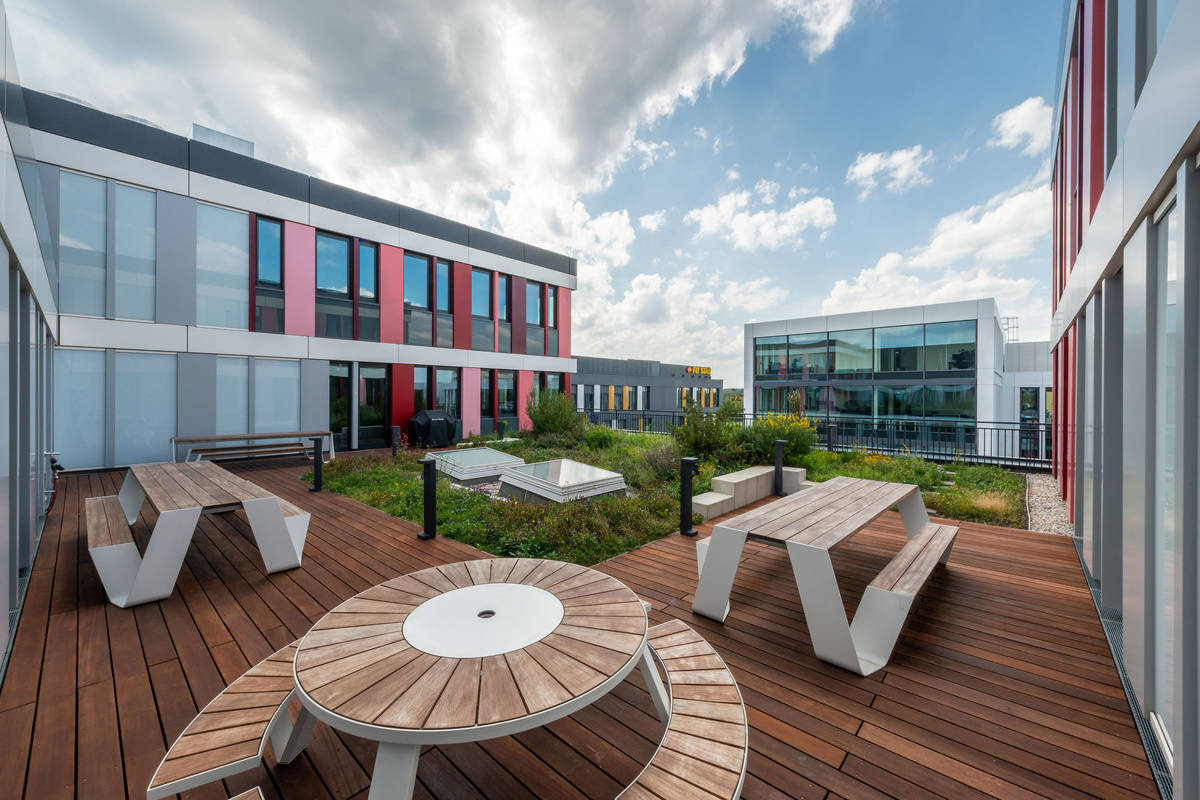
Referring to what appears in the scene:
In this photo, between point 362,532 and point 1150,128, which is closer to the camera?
point 1150,128

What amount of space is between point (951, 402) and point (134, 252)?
28099mm

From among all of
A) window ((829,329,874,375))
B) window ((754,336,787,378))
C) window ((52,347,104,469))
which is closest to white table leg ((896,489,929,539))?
window ((52,347,104,469))

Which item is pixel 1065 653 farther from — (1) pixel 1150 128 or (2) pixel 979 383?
(2) pixel 979 383

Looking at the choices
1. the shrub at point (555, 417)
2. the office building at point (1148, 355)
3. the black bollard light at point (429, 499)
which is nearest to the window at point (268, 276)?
the shrub at point (555, 417)

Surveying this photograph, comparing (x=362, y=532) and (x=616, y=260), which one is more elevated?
(x=616, y=260)

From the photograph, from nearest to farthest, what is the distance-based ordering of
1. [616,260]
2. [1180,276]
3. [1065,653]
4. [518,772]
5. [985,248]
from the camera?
[1180,276] < [518,772] < [1065,653] < [985,248] < [616,260]

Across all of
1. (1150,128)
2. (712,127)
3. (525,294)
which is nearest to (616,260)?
(525,294)

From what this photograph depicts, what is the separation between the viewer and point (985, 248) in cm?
1512

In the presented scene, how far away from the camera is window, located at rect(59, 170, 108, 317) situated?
9.18m

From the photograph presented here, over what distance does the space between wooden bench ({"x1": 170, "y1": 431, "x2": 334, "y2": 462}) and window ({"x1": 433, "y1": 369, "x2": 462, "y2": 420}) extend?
12.7 feet

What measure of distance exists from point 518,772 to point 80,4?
1349 cm

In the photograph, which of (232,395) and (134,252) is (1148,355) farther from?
(134,252)

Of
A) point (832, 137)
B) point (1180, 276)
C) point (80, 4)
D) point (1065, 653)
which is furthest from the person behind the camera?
point (832, 137)

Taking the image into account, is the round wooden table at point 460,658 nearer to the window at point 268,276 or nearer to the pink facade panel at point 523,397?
the window at point 268,276
